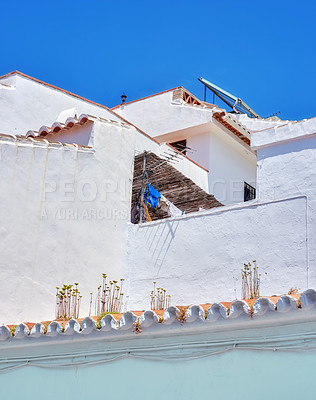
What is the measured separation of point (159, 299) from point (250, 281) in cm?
178

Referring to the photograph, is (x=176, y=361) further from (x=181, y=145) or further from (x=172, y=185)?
(x=181, y=145)

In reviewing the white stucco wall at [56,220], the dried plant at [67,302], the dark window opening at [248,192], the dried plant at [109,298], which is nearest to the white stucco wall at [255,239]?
the dried plant at [109,298]

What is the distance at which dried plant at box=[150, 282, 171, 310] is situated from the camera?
11.5 meters

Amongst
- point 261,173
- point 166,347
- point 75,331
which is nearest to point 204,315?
point 166,347

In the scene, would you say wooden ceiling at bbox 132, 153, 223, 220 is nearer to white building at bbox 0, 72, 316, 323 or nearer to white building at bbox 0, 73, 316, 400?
white building at bbox 0, 73, 316, 400

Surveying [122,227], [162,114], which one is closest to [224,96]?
[162,114]

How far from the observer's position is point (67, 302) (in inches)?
445

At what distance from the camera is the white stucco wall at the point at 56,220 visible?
11.6 meters

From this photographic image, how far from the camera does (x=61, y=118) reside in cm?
1476

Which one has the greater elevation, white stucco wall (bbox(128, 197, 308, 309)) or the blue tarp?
the blue tarp

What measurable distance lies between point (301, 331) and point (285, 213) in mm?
3905

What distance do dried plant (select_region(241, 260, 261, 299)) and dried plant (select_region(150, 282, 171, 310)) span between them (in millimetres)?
1382

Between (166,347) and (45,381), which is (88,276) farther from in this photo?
(166,347)

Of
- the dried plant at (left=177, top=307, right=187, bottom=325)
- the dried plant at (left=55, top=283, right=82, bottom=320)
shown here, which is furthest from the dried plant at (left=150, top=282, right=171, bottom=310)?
the dried plant at (left=177, top=307, right=187, bottom=325)
